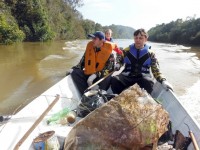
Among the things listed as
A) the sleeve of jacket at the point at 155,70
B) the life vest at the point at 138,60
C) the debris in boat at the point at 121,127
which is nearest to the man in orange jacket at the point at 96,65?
the life vest at the point at 138,60

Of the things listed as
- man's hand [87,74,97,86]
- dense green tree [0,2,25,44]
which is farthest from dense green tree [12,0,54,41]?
man's hand [87,74,97,86]

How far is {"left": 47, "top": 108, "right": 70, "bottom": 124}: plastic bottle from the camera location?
324 cm

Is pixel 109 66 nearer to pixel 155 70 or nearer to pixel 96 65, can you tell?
pixel 96 65

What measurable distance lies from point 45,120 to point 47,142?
0.85 m

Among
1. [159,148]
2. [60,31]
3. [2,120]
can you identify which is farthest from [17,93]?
[60,31]

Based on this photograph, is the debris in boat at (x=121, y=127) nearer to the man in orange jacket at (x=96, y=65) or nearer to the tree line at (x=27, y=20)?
the man in orange jacket at (x=96, y=65)

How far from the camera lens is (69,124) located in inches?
A: 131

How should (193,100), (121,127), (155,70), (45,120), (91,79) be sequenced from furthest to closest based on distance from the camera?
(193,100) < (91,79) < (155,70) < (45,120) < (121,127)

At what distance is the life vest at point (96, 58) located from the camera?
179 inches

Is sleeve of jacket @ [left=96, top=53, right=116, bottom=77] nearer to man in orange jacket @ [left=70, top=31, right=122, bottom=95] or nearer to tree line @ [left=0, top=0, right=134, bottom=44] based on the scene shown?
man in orange jacket @ [left=70, top=31, right=122, bottom=95]

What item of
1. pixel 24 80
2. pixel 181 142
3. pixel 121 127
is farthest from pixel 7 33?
pixel 121 127

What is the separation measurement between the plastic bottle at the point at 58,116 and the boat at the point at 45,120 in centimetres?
6

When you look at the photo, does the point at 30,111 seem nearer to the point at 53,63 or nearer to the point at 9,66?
the point at 9,66

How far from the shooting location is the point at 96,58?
14.9 feet
